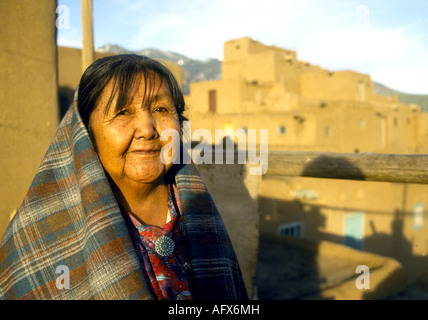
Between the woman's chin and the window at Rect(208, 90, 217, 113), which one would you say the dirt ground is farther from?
the window at Rect(208, 90, 217, 113)

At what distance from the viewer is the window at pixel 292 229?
10.7 meters

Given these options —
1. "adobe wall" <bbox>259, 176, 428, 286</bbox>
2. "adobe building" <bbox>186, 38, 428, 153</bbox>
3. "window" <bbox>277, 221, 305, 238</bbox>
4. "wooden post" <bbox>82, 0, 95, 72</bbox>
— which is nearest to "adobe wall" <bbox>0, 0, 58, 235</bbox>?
"wooden post" <bbox>82, 0, 95, 72</bbox>

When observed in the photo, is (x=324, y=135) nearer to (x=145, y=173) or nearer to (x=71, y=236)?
(x=145, y=173)

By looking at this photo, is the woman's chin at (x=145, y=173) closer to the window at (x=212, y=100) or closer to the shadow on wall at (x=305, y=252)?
the shadow on wall at (x=305, y=252)

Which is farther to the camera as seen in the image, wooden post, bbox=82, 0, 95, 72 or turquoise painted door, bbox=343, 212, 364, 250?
turquoise painted door, bbox=343, 212, 364, 250

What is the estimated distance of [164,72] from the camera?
4.86ft

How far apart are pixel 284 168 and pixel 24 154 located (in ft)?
5.75

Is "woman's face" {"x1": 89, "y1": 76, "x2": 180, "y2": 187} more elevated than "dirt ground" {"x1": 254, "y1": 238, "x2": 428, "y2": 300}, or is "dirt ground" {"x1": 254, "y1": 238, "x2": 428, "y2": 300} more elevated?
"woman's face" {"x1": 89, "y1": 76, "x2": 180, "y2": 187}

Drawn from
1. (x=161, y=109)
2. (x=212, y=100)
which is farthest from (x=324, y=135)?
(x=161, y=109)

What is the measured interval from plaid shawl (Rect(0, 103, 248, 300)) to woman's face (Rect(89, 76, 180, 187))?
0.08 meters

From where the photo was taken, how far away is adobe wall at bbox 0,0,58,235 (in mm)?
2324

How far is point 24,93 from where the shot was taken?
2.47 meters
